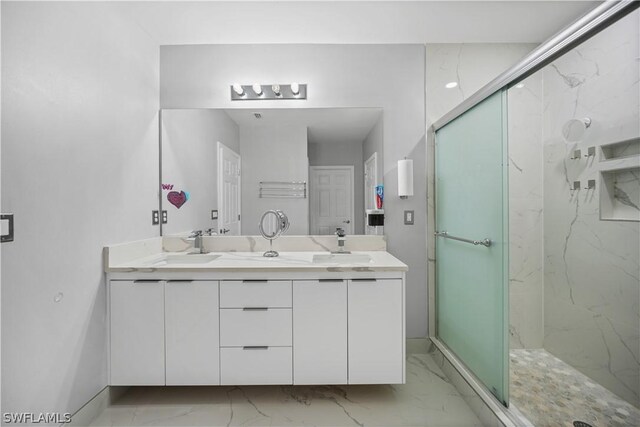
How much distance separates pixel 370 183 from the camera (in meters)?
2.28

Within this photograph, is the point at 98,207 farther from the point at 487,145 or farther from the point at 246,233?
the point at 487,145

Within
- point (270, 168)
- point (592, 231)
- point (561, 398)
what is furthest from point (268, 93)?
point (561, 398)

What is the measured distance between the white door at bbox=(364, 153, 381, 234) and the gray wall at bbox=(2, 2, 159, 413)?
1594mm

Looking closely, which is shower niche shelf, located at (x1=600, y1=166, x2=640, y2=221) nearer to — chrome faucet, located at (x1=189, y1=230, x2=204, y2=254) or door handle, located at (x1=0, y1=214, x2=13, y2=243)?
chrome faucet, located at (x1=189, y1=230, x2=204, y2=254)

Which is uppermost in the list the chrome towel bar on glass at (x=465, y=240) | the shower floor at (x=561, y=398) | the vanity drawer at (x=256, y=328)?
the chrome towel bar on glass at (x=465, y=240)

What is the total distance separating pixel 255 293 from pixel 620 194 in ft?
6.97

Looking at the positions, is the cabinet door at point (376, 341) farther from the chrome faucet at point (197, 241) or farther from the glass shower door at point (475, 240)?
the chrome faucet at point (197, 241)

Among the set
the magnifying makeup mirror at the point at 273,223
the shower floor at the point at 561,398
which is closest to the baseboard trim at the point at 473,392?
the shower floor at the point at 561,398

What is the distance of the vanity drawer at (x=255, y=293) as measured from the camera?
1683 millimetres

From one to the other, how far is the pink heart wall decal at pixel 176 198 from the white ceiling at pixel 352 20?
1.12 m

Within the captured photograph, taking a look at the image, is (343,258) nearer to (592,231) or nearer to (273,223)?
(273,223)

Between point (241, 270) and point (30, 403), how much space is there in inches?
39.7

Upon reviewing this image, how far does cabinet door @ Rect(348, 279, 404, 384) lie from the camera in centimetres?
167

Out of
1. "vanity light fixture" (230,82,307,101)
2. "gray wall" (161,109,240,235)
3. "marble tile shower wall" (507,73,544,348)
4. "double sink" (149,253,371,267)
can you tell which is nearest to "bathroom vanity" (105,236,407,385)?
"double sink" (149,253,371,267)
